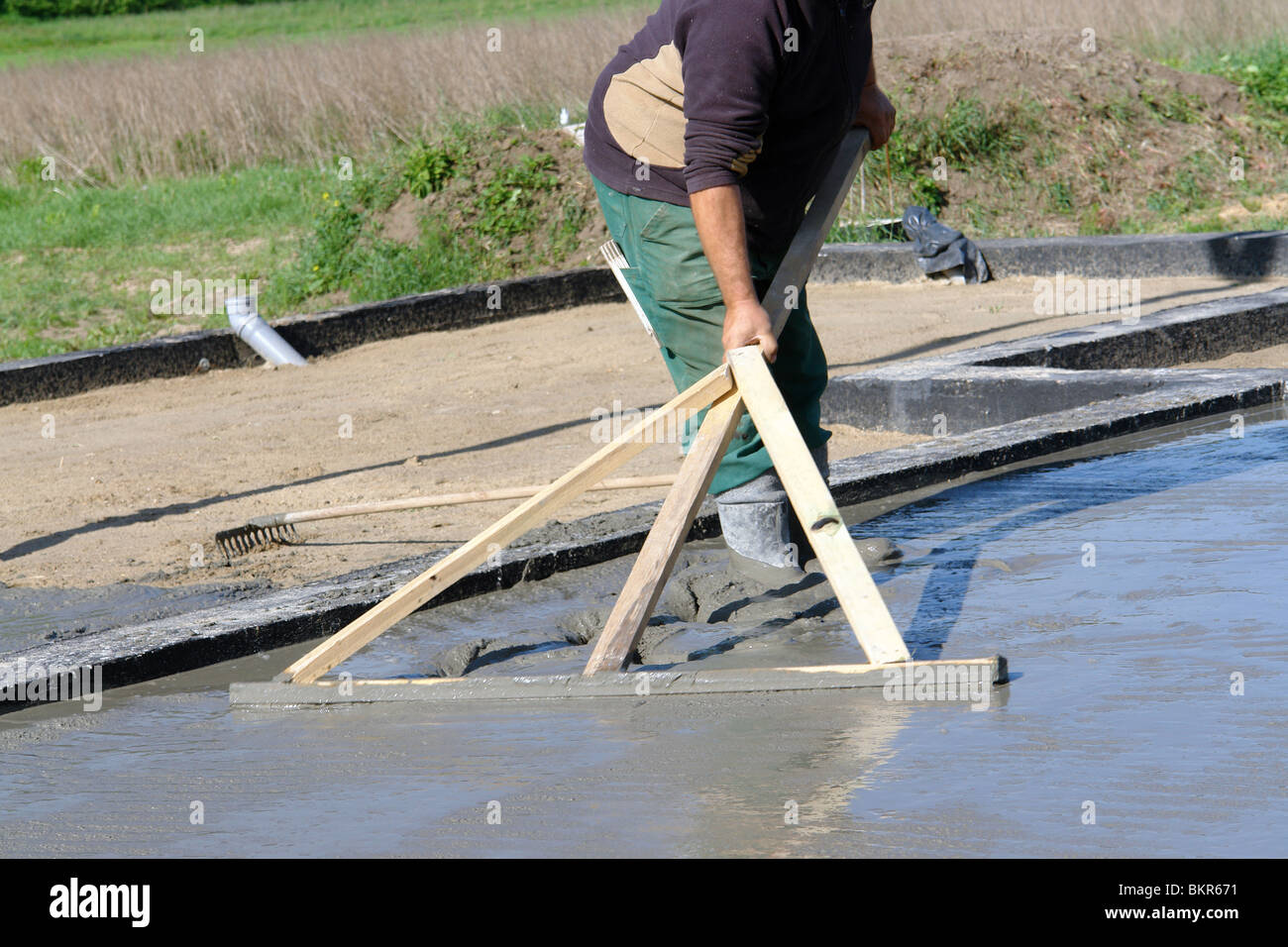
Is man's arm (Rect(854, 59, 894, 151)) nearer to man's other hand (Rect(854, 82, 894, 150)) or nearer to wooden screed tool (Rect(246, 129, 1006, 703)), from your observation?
man's other hand (Rect(854, 82, 894, 150))

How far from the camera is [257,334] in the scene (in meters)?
9.02

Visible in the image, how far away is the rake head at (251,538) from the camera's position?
4828mm

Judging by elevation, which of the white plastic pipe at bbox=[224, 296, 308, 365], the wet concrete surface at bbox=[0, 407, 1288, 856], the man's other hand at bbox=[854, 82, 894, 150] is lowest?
the white plastic pipe at bbox=[224, 296, 308, 365]

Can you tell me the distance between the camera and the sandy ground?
5070 millimetres

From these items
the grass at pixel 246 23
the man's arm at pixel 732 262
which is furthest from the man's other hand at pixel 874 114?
the grass at pixel 246 23

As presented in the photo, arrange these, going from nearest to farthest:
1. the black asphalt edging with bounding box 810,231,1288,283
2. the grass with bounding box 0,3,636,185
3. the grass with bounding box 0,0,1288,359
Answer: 1. the black asphalt edging with bounding box 810,231,1288,283
2. the grass with bounding box 0,0,1288,359
3. the grass with bounding box 0,3,636,185

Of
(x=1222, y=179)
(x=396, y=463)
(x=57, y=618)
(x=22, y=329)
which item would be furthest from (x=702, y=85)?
(x=1222, y=179)

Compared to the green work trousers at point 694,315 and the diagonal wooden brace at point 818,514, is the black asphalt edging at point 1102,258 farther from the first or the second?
the diagonal wooden brace at point 818,514

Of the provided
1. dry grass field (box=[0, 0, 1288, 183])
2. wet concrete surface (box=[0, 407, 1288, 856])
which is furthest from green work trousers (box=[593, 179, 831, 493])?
dry grass field (box=[0, 0, 1288, 183])

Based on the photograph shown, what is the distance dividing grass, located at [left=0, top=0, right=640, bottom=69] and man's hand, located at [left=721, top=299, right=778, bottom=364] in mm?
28677

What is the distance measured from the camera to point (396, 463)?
634 centimetres
